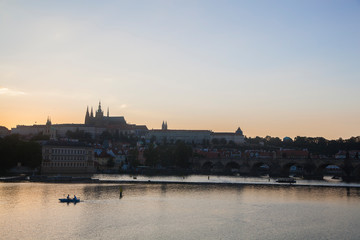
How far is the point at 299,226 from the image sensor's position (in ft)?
126

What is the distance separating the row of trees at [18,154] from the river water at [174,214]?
24.7 m

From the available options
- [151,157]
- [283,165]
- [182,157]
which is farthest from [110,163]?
[283,165]

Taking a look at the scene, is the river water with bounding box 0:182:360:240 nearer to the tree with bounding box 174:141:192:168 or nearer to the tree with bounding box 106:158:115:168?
the tree with bounding box 106:158:115:168

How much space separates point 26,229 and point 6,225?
2054mm

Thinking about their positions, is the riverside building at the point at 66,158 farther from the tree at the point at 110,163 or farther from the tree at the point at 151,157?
the tree at the point at 151,157

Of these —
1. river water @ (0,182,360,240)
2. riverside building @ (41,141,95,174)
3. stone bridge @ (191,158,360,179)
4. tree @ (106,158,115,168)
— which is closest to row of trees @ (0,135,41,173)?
riverside building @ (41,141,95,174)

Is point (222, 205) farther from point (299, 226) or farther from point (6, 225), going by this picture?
point (6, 225)

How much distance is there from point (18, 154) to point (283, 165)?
187 ft

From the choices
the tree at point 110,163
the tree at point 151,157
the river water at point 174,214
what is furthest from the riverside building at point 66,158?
the river water at point 174,214

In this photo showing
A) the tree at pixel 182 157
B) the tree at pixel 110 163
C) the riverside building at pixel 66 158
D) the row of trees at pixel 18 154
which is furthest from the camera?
the tree at pixel 182 157

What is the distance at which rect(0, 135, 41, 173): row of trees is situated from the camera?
84375 millimetres

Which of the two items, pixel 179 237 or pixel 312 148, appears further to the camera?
pixel 312 148

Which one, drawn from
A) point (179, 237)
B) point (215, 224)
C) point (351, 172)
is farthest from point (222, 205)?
point (351, 172)

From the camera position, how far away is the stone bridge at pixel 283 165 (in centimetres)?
9500
